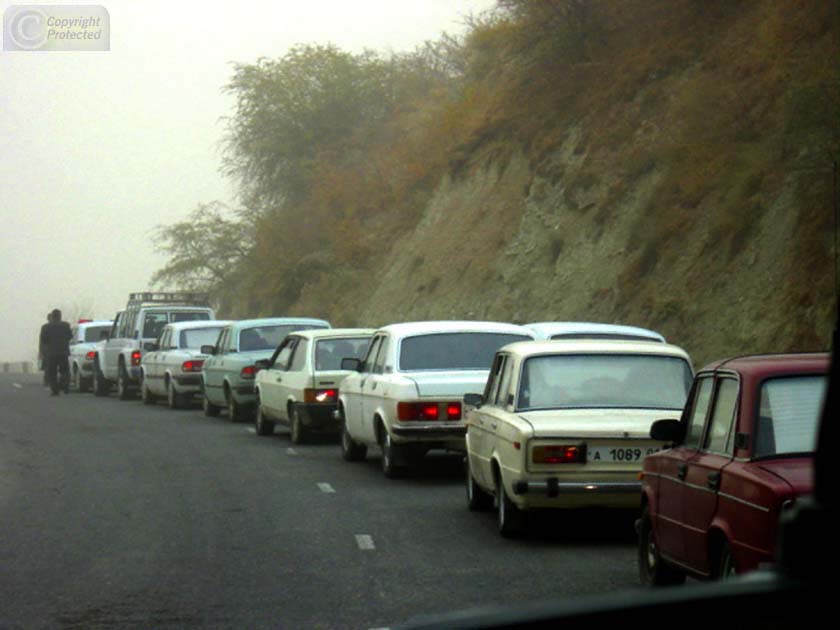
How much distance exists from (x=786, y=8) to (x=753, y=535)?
90.2 ft

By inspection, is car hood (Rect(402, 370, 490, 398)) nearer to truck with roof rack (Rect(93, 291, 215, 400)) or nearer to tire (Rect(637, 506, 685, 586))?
tire (Rect(637, 506, 685, 586))

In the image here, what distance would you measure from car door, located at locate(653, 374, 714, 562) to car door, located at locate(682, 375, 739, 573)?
0.33 ft

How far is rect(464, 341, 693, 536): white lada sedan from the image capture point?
11.2 meters

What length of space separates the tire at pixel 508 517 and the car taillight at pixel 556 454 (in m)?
0.55

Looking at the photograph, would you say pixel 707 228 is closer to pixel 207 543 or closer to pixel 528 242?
pixel 528 242

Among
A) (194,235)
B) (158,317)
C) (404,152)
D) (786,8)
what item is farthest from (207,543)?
(194,235)

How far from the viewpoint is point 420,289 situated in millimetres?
47062

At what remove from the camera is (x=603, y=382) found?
12328 millimetres

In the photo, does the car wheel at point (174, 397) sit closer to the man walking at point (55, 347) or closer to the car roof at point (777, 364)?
the man walking at point (55, 347)

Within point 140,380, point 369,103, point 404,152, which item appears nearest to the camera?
point 140,380

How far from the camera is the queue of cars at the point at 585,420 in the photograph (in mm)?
7582

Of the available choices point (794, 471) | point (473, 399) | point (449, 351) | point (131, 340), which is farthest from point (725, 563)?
point (131, 340)

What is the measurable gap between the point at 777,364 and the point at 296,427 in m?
14.3

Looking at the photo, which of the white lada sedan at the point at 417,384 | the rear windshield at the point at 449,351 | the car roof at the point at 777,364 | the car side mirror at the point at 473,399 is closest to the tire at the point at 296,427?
the white lada sedan at the point at 417,384
